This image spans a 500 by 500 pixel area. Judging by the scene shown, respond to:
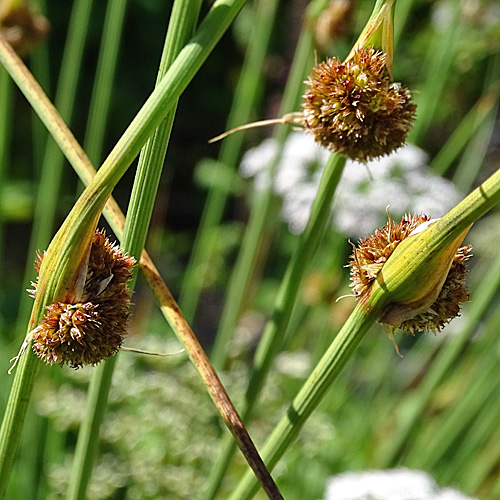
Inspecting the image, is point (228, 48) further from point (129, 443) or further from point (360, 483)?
point (360, 483)

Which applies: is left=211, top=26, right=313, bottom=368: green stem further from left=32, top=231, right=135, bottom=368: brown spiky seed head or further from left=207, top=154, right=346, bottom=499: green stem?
left=32, top=231, right=135, bottom=368: brown spiky seed head

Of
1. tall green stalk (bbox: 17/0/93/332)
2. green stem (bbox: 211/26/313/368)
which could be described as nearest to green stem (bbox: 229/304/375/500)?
green stem (bbox: 211/26/313/368)

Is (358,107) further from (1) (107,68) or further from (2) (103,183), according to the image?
(1) (107,68)

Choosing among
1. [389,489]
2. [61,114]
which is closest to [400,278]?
[389,489]

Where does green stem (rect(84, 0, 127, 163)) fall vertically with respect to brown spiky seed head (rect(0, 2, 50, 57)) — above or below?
above

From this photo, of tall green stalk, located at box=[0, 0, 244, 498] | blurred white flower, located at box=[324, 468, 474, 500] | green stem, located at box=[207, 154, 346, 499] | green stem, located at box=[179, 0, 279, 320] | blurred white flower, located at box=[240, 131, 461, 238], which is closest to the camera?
tall green stalk, located at box=[0, 0, 244, 498]

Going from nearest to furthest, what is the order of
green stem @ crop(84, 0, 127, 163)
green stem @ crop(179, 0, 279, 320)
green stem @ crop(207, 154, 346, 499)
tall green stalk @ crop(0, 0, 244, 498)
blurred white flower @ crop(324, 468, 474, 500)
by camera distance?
tall green stalk @ crop(0, 0, 244, 498)
green stem @ crop(207, 154, 346, 499)
blurred white flower @ crop(324, 468, 474, 500)
green stem @ crop(84, 0, 127, 163)
green stem @ crop(179, 0, 279, 320)

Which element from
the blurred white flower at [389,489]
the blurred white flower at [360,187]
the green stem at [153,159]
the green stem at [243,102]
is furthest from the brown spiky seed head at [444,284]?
the blurred white flower at [360,187]

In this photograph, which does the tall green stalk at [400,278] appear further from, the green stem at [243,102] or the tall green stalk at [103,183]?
the green stem at [243,102]

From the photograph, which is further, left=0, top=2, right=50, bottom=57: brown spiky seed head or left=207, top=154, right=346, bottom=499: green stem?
left=0, top=2, right=50, bottom=57: brown spiky seed head
